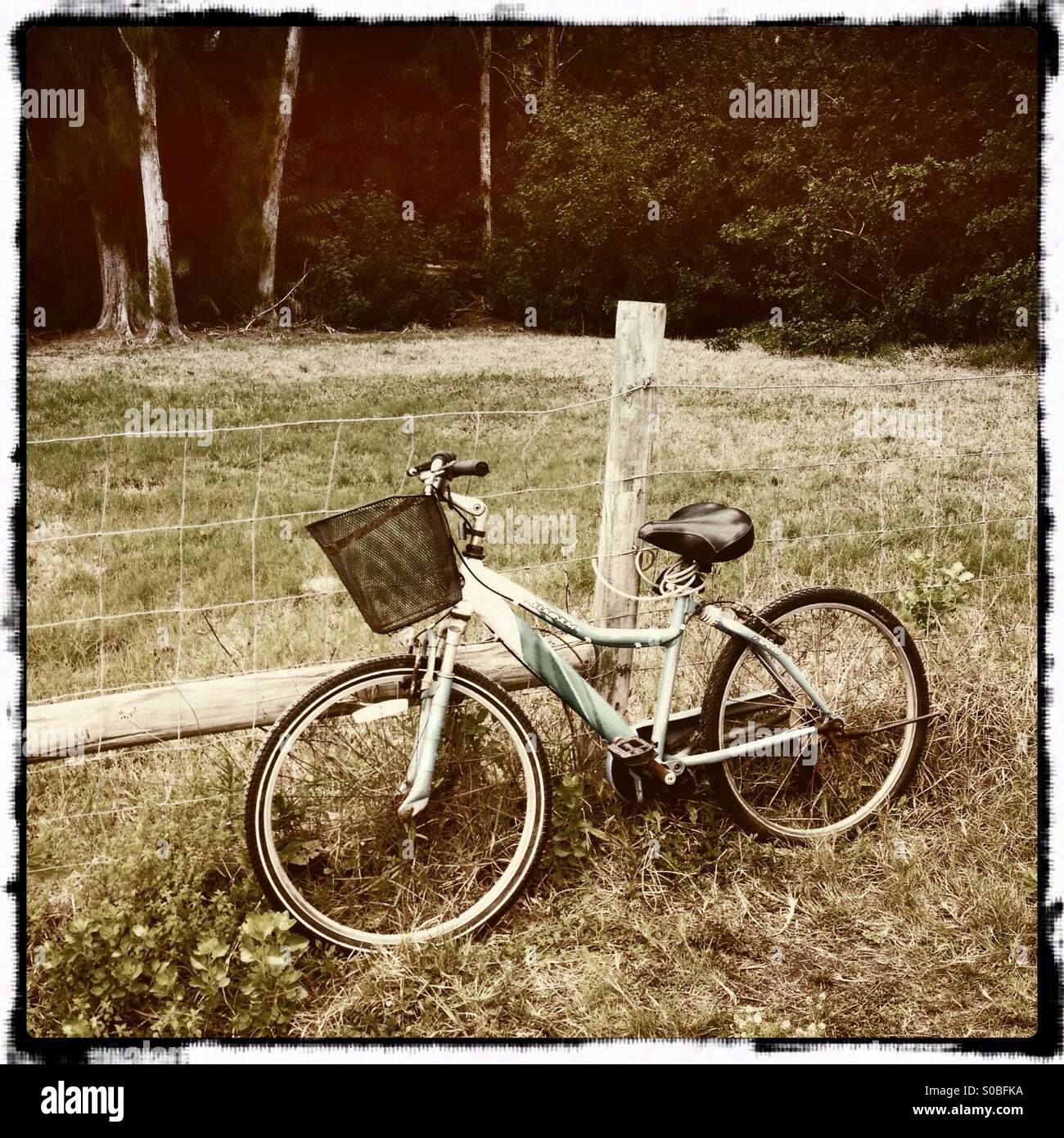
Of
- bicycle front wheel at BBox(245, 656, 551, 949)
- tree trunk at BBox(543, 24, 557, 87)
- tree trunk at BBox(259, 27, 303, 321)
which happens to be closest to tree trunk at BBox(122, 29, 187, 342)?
tree trunk at BBox(259, 27, 303, 321)

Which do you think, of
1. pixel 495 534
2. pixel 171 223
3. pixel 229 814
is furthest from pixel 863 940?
pixel 171 223

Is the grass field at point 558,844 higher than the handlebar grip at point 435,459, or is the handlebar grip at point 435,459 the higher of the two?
the handlebar grip at point 435,459

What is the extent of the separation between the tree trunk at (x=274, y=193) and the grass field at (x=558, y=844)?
41.5 inches

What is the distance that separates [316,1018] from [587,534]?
4.36 metres

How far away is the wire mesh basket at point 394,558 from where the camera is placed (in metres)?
2.43

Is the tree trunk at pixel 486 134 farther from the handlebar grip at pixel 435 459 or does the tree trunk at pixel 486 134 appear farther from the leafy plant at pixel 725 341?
the handlebar grip at pixel 435 459

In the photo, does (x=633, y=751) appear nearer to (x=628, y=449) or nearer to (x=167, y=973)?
(x=628, y=449)

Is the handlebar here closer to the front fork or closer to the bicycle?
the bicycle

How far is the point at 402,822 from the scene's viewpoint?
9.50 ft

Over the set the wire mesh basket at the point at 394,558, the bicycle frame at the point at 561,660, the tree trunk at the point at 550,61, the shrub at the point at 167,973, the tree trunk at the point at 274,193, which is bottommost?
the shrub at the point at 167,973

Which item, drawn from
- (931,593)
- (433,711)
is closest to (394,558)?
(433,711)

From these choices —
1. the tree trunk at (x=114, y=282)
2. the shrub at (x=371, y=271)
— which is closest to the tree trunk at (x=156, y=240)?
the tree trunk at (x=114, y=282)

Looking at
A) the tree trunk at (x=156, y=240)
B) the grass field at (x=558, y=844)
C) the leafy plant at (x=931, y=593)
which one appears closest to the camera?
the grass field at (x=558, y=844)

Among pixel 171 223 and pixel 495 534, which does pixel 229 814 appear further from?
pixel 171 223
